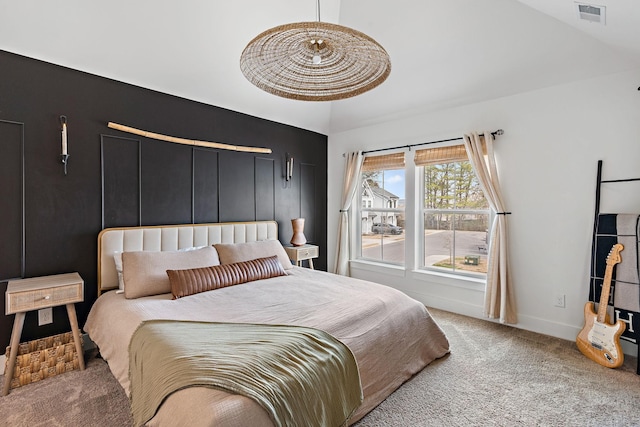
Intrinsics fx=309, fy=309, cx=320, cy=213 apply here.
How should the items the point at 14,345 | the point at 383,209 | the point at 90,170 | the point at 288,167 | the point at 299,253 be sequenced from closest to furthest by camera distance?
the point at 14,345 → the point at 90,170 → the point at 299,253 → the point at 288,167 → the point at 383,209

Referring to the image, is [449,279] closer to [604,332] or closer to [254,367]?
[604,332]

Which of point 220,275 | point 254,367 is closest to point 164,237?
point 220,275

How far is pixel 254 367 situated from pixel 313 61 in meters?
→ 1.72

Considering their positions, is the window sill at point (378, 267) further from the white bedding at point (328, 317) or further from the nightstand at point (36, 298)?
the nightstand at point (36, 298)

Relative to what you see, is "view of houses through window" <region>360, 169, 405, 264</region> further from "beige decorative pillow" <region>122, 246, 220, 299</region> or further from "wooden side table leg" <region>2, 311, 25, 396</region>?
"wooden side table leg" <region>2, 311, 25, 396</region>

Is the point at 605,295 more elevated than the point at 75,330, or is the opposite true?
the point at 605,295

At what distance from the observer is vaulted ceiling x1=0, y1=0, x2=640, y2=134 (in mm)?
2354

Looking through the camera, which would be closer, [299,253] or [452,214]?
[452,214]

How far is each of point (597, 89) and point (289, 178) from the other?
11.3ft

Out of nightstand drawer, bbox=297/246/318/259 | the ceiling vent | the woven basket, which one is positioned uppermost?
the ceiling vent

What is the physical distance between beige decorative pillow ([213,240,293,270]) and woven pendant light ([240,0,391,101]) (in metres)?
1.73

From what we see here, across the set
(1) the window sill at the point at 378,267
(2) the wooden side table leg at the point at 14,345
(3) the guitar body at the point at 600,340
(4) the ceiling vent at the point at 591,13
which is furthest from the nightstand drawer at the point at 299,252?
(4) the ceiling vent at the point at 591,13

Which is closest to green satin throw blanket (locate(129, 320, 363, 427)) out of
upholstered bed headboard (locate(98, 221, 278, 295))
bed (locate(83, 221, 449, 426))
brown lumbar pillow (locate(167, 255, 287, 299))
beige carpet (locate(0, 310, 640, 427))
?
bed (locate(83, 221, 449, 426))

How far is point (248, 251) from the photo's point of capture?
3.30 metres
